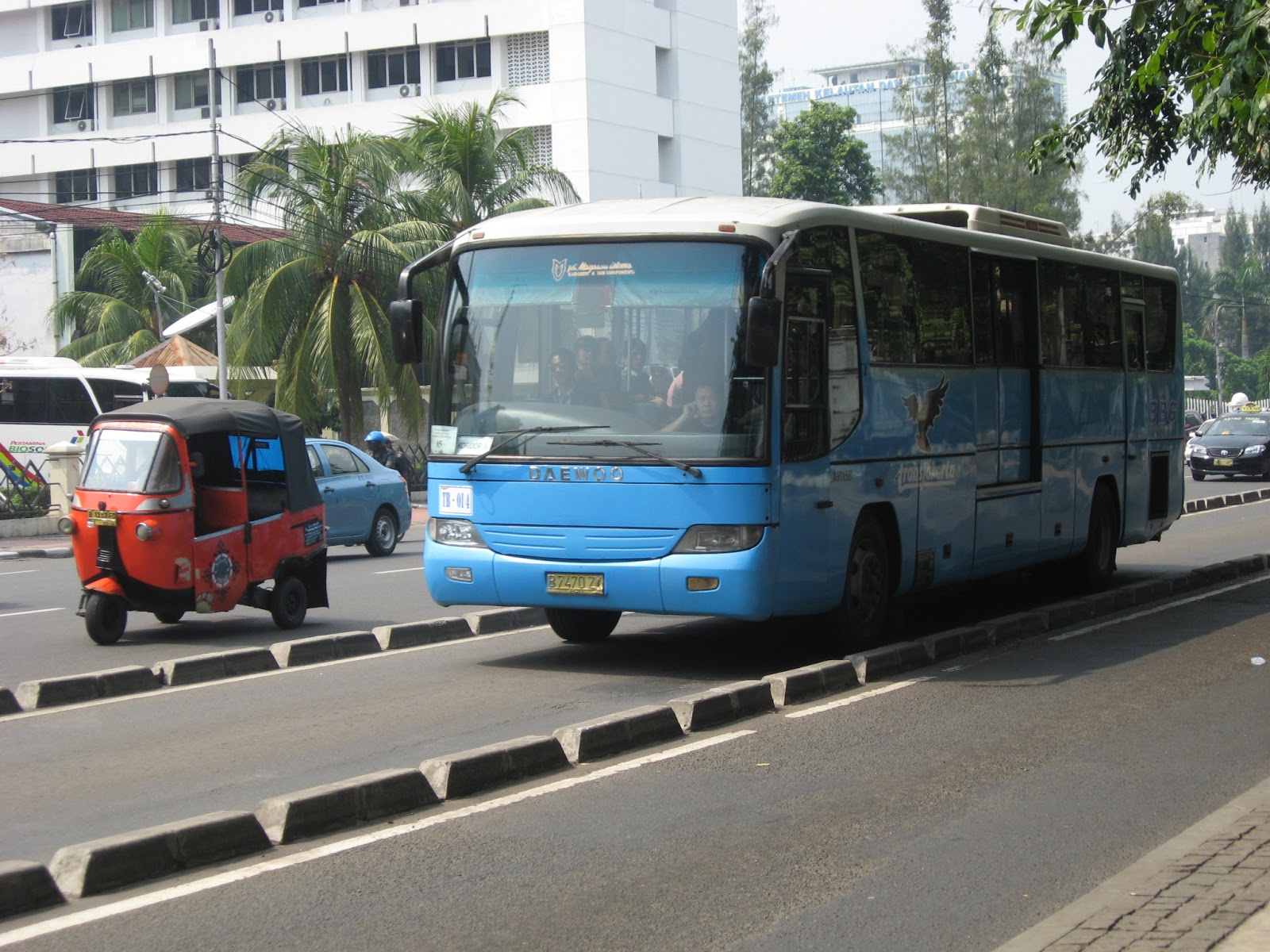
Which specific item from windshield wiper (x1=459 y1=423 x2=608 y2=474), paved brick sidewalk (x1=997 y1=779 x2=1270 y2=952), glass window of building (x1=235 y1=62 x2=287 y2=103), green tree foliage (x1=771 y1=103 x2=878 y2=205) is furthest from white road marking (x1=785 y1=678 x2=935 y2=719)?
green tree foliage (x1=771 y1=103 x2=878 y2=205)

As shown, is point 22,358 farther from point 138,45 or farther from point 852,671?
point 138,45

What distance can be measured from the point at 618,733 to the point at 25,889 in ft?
11.1

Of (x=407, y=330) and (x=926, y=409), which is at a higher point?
(x=407, y=330)

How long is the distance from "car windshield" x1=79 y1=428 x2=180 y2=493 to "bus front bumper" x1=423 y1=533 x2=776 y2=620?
2.85 meters

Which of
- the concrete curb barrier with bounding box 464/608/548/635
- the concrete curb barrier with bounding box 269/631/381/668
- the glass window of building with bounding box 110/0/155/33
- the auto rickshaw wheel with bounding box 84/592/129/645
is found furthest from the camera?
the glass window of building with bounding box 110/0/155/33

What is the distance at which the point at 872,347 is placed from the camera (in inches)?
458

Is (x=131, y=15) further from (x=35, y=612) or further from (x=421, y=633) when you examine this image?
(x=421, y=633)

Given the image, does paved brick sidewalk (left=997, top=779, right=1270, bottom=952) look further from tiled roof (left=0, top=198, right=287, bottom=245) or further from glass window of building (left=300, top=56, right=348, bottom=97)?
glass window of building (left=300, top=56, right=348, bottom=97)

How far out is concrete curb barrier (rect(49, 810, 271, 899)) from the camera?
19.1 feet

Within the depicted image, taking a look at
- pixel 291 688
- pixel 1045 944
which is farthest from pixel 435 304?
pixel 1045 944

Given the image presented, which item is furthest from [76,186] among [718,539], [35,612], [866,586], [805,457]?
[718,539]

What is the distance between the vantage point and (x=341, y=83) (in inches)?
2653

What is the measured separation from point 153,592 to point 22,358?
84.0ft

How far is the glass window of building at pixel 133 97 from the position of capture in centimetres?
7088
